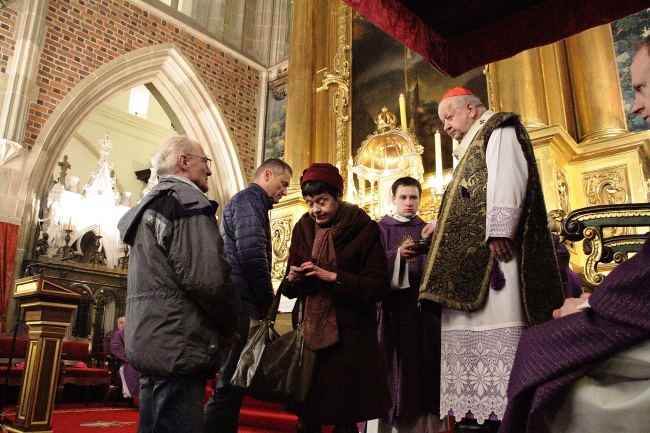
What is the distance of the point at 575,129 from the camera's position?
5.54 m

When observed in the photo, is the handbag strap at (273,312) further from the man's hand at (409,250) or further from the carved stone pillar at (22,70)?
the carved stone pillar at (22,70)

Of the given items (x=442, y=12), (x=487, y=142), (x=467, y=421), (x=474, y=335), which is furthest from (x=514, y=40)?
(x=467, y=421)

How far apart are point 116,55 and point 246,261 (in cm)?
860

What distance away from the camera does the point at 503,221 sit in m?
1.84

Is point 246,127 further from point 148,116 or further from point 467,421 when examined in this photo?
point 467,421

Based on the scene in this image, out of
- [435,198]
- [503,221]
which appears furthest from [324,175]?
[435,198]

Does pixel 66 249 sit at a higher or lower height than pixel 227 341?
higher

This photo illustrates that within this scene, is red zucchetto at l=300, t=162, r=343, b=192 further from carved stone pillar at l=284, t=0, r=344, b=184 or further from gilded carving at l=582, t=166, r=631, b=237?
carved stone pillar at l=284, t=0, r=344, b=184

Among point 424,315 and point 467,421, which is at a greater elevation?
point 424,315

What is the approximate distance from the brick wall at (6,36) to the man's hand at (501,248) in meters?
8.87

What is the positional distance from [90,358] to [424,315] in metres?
7.25

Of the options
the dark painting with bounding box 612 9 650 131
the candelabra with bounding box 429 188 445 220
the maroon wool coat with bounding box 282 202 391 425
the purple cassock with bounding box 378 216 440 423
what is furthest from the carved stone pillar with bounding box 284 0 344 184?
the maroon wool coat with bounding box 282 202 391 425

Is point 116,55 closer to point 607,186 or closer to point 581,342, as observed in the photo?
point 607,186

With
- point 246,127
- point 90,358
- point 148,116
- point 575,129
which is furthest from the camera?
point 148,116
